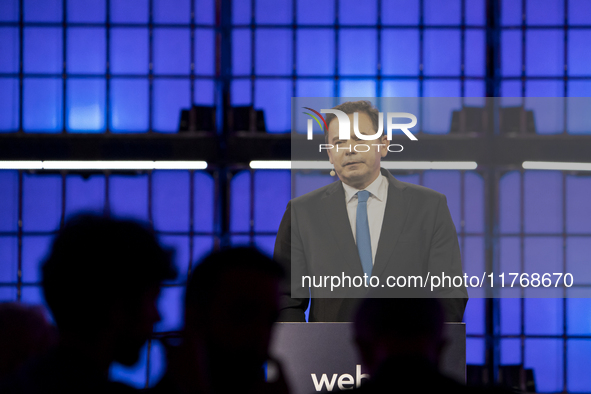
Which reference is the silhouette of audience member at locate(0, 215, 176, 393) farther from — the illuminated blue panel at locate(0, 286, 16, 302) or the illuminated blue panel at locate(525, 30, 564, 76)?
the illuminated blue panel at locate(525, 30, 564, 76)

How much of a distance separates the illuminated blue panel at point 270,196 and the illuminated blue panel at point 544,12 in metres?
3.17

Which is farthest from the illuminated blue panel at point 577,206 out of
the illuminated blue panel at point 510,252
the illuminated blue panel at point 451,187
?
the illuminated blue panel at point 451,187

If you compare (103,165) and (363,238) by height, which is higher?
(103,165)

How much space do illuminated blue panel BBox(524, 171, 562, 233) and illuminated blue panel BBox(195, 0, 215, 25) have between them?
12.3ft

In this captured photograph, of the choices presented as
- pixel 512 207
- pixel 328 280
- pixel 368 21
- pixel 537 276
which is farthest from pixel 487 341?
pixel 368 21

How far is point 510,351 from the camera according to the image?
222 inches

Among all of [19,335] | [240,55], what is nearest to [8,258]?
[240,55]

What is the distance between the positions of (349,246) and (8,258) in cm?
389

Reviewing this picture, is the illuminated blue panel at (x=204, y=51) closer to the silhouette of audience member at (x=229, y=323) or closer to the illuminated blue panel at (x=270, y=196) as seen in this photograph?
the illuminated blue panel at (x=270, y=196)

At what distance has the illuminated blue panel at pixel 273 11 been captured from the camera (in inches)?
229

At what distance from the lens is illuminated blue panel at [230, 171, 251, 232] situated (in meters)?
5.70

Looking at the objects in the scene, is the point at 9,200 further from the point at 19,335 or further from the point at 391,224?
the point at 19,335

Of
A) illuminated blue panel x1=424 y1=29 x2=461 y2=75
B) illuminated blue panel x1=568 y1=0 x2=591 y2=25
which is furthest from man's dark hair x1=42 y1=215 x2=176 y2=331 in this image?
illuminated blue panel x1=568 y1=0 x2=591 y2=25

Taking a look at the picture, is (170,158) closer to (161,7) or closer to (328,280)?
(161,7)
